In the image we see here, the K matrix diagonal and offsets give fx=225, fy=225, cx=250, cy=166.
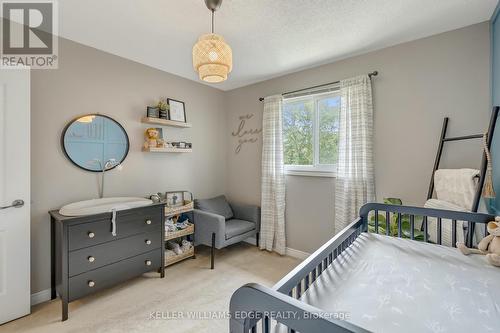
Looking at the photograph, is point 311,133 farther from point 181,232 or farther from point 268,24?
point 181,232

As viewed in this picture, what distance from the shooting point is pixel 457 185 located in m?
1.79

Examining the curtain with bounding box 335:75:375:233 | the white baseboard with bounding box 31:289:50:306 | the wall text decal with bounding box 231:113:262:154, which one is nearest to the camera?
the white baseboard with bounding box 31:289:50:306

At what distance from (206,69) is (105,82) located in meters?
1.70

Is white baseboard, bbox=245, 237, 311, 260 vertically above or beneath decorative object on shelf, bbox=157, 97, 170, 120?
beneath

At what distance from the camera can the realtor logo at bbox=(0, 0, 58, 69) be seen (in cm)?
180

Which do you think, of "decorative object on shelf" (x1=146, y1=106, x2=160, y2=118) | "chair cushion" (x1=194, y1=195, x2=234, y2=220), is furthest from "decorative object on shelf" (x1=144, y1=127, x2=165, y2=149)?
"chair cushion" (x1=194, y1=195, x2=234, y2=220)

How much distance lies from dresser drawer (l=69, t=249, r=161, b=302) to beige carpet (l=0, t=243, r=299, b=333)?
0.15m

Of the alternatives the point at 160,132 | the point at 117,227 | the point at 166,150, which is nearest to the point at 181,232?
the point at 117,227

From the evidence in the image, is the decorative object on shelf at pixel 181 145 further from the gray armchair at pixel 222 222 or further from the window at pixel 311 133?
the window at pixel 311 133

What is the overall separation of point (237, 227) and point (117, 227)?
143 centimetres

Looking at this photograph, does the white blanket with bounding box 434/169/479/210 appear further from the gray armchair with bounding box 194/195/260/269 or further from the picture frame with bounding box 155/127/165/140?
the picture frame with bounding box 155/127/165/140

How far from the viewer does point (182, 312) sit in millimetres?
1931

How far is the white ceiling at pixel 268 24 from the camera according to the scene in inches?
66.9

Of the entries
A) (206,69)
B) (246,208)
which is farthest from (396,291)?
(246,208)
